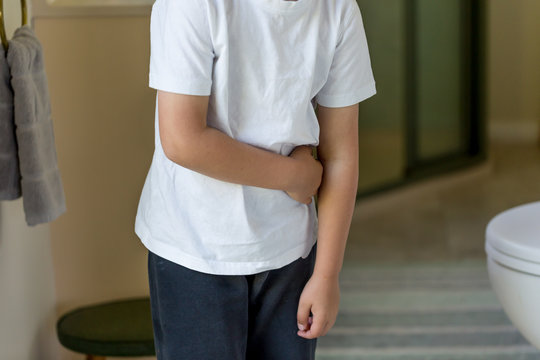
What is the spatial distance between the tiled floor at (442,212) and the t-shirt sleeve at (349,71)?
79.8 inches

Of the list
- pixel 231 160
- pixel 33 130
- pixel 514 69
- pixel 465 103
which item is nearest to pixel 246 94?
pixel 231 160

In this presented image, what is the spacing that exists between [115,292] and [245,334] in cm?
86

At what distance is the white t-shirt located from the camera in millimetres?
876

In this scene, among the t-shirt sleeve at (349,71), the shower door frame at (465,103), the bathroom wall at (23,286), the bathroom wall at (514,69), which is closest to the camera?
the t-shirt sleeve at (349,71)

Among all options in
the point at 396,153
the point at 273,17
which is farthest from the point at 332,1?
the point at 396,153

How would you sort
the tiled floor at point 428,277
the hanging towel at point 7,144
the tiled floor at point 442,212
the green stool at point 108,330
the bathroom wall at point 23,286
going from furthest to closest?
the tiled floor at point 442,212, the tiled floor at point 428,277, the green stool at point 108,330, the bathroom wall at point 23,286, the hanging towel at point 7,144

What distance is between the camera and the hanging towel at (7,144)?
1.21 m

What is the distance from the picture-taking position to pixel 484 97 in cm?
424

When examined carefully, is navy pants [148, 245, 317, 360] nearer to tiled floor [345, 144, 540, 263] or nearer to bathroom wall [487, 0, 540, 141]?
tiled floor [345, 144, 540, 263]

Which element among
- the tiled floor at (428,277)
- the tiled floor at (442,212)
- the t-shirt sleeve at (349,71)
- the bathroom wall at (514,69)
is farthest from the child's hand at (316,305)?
the bathroom wall at (514,69)

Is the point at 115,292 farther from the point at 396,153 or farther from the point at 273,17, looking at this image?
the point at 396,153

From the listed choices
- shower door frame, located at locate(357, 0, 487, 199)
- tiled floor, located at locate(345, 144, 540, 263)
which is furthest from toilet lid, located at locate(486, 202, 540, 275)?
shower door frame, located at locate(357, 0, 487, 199)

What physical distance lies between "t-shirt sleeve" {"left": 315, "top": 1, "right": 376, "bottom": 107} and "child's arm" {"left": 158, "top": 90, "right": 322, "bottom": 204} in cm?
10

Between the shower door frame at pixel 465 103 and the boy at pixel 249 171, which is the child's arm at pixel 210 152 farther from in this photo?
the shower door frame at pixel 465 103
